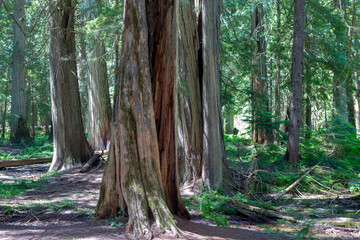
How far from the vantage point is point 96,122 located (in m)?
13.7

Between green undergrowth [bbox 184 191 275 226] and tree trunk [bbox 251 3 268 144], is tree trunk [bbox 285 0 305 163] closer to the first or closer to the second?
tree trunk [bbox 251 3 268 144]

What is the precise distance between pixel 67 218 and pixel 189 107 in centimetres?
402

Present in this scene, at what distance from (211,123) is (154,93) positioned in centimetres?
299

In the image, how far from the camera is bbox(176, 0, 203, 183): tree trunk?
794 cm

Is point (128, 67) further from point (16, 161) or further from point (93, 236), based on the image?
point (16, 161)

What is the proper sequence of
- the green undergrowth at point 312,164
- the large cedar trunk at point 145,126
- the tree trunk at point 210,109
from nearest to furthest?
the large cedar trunk at point 145,126, the tree trunk at point 210,109, the green undergrowth at point 312,164

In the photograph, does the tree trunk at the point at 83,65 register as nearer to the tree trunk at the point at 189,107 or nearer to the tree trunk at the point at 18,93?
the tree trunk at the point at 18,93

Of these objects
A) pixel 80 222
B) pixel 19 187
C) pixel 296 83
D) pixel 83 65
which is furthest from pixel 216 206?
pixel 83 65

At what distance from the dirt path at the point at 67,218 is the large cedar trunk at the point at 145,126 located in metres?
0.36

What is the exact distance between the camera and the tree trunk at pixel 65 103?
33.9 feet

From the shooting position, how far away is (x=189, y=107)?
8.07 meters

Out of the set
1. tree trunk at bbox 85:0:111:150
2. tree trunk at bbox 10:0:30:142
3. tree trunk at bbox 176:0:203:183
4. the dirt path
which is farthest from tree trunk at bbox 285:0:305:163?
tree trunk at bbox 10:0:30:142

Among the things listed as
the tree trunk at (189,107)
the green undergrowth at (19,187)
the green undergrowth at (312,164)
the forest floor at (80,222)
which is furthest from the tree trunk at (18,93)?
the tree trunk at (189,107)

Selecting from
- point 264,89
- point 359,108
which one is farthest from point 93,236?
point 359,108
